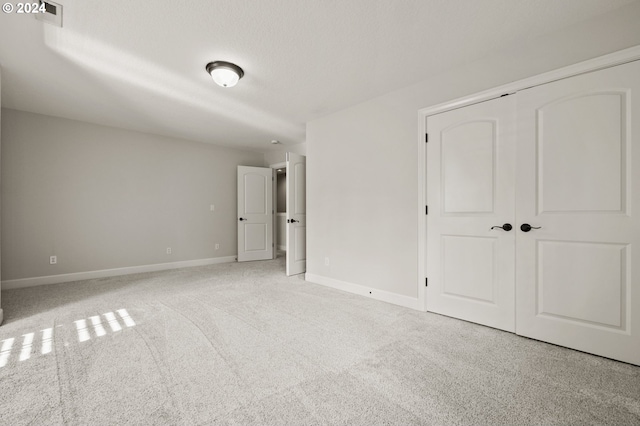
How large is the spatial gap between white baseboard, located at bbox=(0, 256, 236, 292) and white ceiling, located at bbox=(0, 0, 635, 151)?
2.51 metres

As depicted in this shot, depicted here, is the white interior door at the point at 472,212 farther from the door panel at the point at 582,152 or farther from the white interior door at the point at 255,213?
the white interior door at the point at 255,213

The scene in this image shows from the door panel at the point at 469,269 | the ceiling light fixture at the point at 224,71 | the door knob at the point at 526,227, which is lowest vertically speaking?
the door panel at the point at 469,269

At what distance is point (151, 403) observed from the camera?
1.51 m

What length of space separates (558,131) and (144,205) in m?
5.91

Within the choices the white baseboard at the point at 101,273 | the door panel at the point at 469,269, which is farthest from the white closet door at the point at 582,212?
the white baseboard at the point at 101,273

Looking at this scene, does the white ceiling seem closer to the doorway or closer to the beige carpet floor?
the doorway

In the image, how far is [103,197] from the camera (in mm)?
4609

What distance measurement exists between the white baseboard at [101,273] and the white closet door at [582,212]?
5.40 m

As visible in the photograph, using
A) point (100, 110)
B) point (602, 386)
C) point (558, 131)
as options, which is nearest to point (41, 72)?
point (100, 110)

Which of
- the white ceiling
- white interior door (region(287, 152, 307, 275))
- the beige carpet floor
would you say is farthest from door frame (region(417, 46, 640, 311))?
white interior door (region(287, 152, 307, 275))

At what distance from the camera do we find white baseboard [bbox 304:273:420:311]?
309 cm

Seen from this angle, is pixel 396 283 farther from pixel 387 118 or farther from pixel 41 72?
pixel 41 72

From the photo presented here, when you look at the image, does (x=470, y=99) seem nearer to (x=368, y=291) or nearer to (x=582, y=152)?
(x=582, y=152)

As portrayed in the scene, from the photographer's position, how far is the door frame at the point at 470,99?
198 cm
